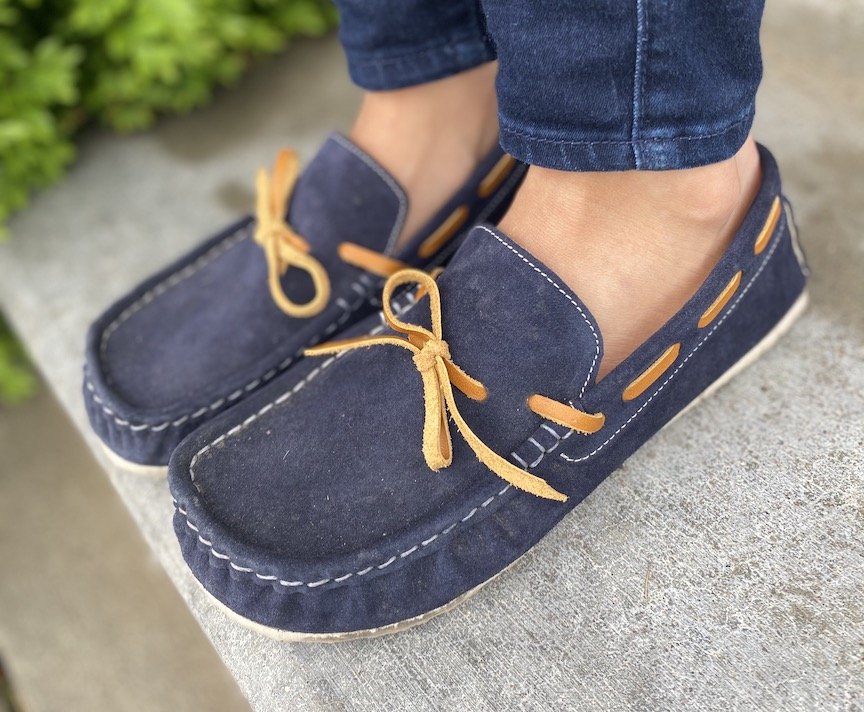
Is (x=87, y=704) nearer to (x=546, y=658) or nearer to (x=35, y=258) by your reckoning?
(x=35, y=258)

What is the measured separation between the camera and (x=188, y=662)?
1.42m

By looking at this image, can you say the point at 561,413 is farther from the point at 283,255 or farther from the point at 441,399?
the point at 283,255

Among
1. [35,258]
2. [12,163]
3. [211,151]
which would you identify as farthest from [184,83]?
[35,258]

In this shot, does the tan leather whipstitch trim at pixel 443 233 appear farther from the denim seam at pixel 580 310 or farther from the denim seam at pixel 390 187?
the denim seam at pixel 580 310

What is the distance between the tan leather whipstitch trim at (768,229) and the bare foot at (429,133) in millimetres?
389

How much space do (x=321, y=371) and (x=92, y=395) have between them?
0.32m

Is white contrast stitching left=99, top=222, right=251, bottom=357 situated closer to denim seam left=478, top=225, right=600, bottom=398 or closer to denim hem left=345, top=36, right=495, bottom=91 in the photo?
denim hem left=345, top=36, right=495, bottom=91

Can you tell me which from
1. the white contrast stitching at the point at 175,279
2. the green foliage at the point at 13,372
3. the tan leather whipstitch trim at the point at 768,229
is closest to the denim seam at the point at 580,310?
the tan leather whipstitch trim at the point at 768,229

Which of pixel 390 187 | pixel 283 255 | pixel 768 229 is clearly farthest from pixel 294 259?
pixel 768 229

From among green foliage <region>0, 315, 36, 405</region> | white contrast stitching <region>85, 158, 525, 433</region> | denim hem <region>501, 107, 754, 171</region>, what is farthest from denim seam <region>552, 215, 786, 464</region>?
green foliage <region>0, 315, 36, 405</region>

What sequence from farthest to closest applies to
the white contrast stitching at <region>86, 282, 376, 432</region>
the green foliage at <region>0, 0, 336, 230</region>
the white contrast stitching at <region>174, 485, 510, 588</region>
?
the green foliage at <region>0, 0, 336, 230</region>, the white contrast stitching at <region>86, 282, 376, 432</region>, the white contrast stitching at <region>174, 485, 510, 588</region>

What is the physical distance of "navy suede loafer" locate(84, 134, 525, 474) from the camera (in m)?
0.97

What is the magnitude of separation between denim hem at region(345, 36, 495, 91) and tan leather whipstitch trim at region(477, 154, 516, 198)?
136 mm

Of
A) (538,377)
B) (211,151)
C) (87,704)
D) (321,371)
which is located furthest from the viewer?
(211,151)
